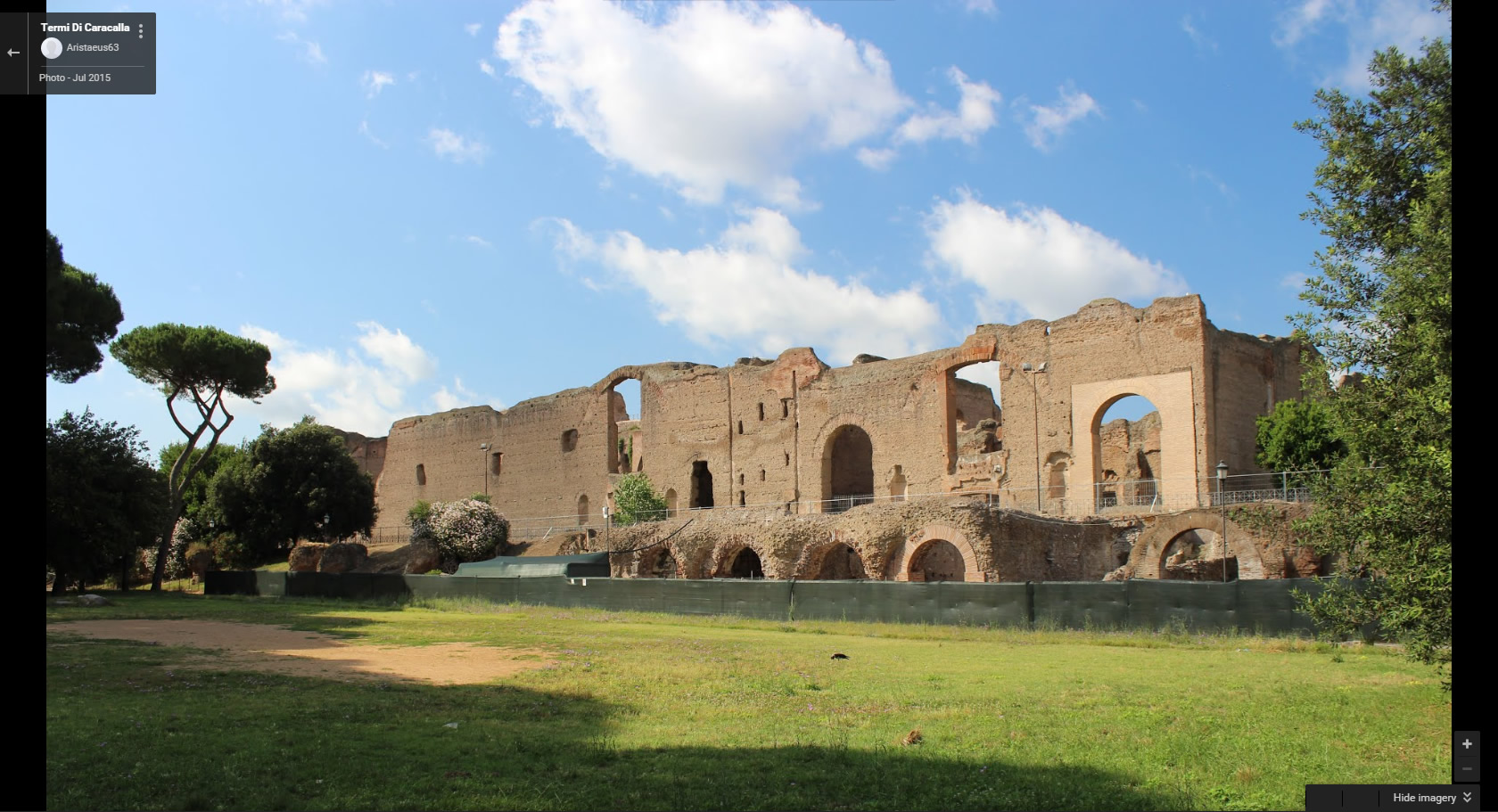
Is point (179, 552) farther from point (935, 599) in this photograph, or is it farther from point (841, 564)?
point (935, 599)

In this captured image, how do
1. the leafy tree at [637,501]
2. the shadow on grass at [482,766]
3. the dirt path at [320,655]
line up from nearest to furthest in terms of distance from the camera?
1. the shadow on grass at [482,766]
2. the dirt path at [320,655]
3. the leafy tree at [637,501]


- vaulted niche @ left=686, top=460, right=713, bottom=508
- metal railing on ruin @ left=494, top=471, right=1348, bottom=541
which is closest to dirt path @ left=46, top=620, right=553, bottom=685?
metal railing on ruin @ left=494, top=471, right=1348, bottom=541

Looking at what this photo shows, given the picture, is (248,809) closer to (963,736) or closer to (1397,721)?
(963,736)

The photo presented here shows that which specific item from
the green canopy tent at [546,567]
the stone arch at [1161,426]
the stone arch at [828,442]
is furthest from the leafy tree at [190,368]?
the stone arch at [1161,426]

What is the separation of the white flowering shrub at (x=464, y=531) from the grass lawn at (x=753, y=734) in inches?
958

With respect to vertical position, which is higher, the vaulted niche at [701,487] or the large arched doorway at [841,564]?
the vaulted niche at [701,487]

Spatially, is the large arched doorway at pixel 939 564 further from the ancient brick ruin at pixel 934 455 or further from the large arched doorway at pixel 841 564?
the large arched doorway at pixel 841 564

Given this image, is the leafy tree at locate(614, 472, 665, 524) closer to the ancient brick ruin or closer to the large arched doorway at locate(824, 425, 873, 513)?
the ancient brick ruin

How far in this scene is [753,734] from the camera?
24.8ft

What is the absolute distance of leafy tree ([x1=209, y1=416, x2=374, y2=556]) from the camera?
37.4 metres

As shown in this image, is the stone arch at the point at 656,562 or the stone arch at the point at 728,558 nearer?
the stone arch at the point at 728,558

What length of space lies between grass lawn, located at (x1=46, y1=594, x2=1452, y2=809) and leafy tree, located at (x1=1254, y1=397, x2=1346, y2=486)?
14.6 metres

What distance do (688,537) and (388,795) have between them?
23.2 metres

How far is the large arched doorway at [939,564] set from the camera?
25828 millimetres
